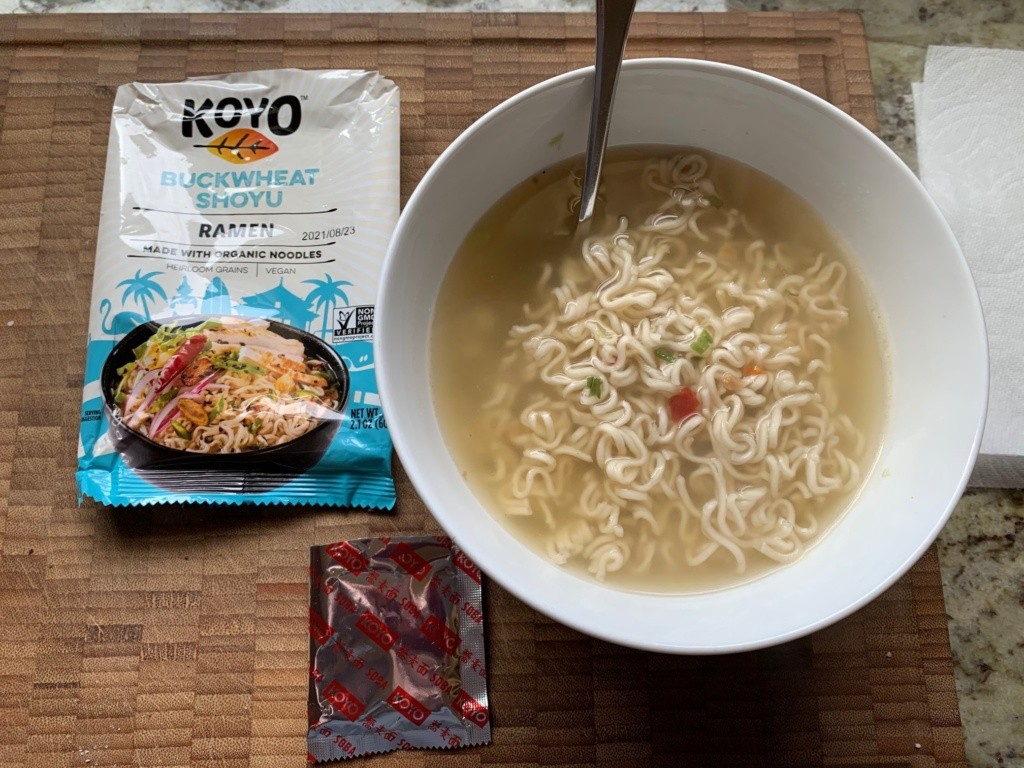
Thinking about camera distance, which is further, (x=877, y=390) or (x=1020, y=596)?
(x=1020, y=596)

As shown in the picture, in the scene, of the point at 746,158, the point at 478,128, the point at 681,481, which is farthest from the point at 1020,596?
the point at 478,128

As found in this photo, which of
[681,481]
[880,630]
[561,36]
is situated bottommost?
[880,630]

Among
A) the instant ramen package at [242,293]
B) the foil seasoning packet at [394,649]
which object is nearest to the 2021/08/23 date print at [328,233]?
the instant ramen package at [242,293]

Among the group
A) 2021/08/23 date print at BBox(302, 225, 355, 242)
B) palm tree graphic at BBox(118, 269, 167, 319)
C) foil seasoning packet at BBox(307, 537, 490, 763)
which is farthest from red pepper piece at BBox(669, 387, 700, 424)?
palm tree graphic at BBox(118, 269, 167, 319)

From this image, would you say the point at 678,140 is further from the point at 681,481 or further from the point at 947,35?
the point at 947,35

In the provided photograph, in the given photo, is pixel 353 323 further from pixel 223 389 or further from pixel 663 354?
pixel 663 354

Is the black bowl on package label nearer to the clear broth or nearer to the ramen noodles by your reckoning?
the ramen noodles
